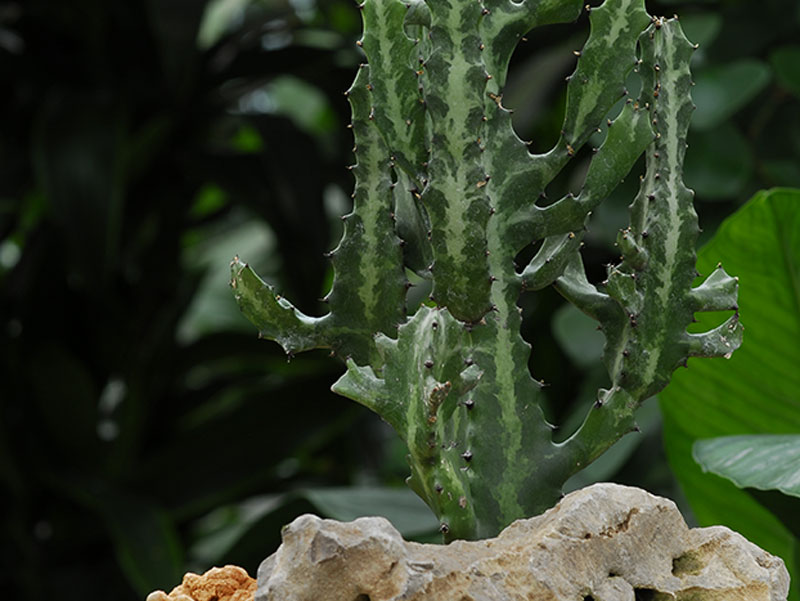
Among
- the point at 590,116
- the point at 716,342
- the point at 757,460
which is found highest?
the point at 590,116

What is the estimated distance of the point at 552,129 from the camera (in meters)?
1.80

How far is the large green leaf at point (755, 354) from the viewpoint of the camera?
782 mm

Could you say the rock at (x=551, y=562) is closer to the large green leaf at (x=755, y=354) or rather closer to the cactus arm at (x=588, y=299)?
the cactus arm at (x=588, y=299)

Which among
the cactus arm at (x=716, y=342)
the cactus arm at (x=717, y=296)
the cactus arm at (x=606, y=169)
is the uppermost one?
the cactus arm at (x=606, y=169)

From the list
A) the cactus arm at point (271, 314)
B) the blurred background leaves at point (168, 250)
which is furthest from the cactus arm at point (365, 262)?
the blurred background leaves at point (168, 250)

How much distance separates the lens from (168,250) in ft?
4.92

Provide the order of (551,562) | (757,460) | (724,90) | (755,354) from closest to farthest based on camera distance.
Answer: (551,562) < (757,460) < (755,354) < (724,90)

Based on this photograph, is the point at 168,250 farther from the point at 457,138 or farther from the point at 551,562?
the point at 551,562

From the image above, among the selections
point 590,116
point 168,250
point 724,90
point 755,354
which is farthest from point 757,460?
point 168,250

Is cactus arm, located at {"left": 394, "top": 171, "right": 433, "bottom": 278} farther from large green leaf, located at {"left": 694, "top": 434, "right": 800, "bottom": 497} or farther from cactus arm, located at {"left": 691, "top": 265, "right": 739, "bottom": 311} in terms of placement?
large green leaf, located at {"left": 694, "top": 434, "right": 800, "bottom": 497}

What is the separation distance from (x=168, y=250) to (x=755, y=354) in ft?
3.11

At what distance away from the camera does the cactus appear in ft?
1.67

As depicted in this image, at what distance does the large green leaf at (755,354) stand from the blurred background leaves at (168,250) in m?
0.36

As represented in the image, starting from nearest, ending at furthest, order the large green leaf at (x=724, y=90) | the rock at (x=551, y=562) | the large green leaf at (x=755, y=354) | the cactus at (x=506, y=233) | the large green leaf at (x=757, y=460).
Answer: the rock at (x=551, y=562) → the cactus at (x=506, y=233) → the large green leaf at (x=757, y=460) → the large green leaf at (x=755, y=354) → the large green leaf at (x=724, y=90)
